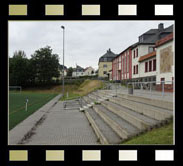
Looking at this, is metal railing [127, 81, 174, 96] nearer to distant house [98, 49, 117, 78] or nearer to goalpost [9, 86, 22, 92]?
goalpost [9, 86, 22, 92]

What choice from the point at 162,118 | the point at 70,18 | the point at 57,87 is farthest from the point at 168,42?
the point at 57,87

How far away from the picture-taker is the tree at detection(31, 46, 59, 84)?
4572 cm

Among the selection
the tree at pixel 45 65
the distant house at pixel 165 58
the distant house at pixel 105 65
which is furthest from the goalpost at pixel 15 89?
the distant house at pixel 165 58

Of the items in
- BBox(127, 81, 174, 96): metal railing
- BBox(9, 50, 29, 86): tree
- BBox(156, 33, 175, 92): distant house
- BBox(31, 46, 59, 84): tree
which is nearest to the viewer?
BBox(127, 81, 174, 96): metal railing

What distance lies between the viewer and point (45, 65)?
1837 inches

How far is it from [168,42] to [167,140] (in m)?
13.4

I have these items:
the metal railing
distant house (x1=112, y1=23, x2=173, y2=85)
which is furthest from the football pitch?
distant house (x1=112, y1=23, x2=173, y2=85)

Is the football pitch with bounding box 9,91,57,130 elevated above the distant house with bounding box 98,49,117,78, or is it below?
below

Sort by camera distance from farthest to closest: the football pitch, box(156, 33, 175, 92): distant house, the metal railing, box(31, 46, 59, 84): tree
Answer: box(31, 46, 59, 84): tree → box(156, 33, 175, 92): distant house → the football pitch → the metal railing

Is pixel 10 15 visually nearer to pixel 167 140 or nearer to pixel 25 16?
pixel 25 16

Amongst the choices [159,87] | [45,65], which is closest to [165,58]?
[159,87]

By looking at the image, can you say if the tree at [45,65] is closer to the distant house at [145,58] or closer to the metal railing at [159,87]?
the distant house at [145,58]

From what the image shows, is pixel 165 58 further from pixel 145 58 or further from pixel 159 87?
pixel 145 58
